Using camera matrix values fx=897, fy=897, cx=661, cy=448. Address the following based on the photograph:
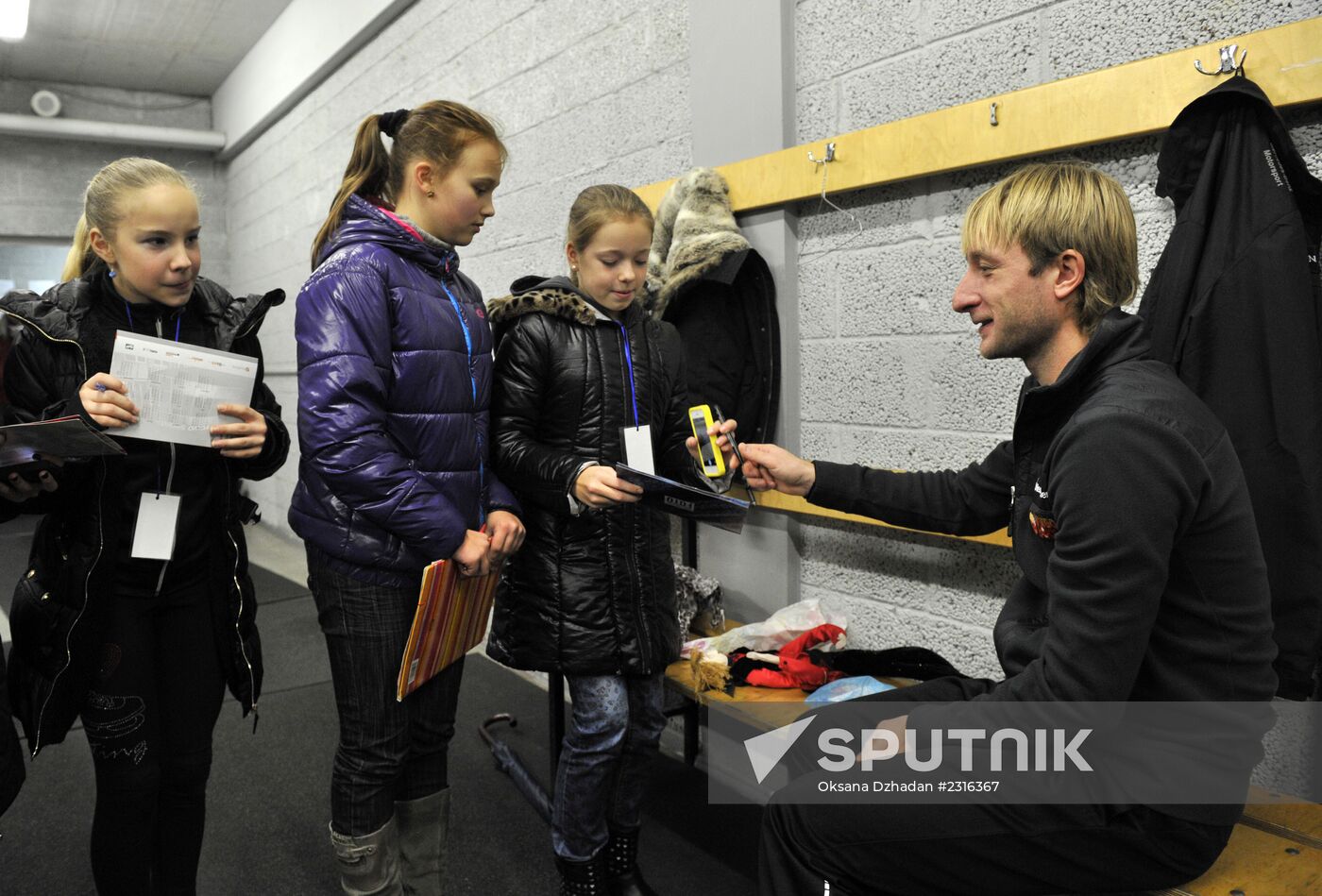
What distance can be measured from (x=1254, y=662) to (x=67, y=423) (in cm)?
166

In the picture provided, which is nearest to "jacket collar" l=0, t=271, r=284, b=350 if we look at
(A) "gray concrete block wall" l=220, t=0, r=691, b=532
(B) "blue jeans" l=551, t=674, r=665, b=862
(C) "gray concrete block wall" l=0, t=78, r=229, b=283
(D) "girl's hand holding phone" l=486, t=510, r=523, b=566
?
(D) "girl's hand holding phone" l=486, t=510, r=523, b=566

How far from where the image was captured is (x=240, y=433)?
162 cm

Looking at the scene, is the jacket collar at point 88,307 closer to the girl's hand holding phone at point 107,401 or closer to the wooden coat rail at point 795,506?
the girl's hand holding phone at point 107,401

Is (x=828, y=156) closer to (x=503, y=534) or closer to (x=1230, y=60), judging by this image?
(x=1230, y=60)

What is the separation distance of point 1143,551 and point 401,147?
1.42 meters

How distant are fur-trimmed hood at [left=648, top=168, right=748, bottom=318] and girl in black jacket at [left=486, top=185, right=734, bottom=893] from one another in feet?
1.61

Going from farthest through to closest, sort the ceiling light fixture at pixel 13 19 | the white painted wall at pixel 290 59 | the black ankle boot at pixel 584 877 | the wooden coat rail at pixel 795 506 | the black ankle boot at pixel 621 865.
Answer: the ceiling light fixture at pixel 13 19, the white painted wall at pixel 290 59, the wooden coat rail at pixel 795 506, the black ankle boot at pixel 621 865, the black ankle boot at pixel 584 877

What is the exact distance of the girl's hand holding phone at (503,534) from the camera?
65.4 inches

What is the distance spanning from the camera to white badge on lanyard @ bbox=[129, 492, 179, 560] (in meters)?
1.55

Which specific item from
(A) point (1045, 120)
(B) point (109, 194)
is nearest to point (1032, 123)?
(A) point (1045, 120)

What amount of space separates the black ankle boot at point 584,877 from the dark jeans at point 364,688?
0.45m

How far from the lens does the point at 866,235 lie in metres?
2.21

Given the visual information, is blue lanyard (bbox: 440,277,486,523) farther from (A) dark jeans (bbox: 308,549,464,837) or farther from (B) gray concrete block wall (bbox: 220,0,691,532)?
(B) gray concrete block wall (bbox: 220,0,691,532)

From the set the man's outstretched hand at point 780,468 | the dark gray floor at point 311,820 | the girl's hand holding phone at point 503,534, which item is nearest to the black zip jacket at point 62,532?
the girl's hand holding phone at point 503,534
